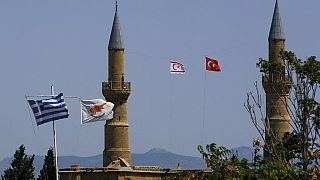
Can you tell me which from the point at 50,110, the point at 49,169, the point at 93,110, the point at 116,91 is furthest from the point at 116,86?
the point at 50,110

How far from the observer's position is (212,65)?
7075 centimetres

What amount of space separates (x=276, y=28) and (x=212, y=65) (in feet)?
59.2

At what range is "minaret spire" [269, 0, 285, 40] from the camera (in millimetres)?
87250

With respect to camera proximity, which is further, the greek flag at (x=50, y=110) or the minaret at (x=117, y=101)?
the minaret at (x=117, y=101)

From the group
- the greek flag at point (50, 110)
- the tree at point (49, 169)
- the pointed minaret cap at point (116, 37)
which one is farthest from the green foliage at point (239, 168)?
the pointed minaret cap at point (116, 37)

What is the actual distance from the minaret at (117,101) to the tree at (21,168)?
8174 millimetres

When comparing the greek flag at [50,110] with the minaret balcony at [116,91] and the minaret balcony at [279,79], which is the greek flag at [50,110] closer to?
the minaret balcony at [279,79]

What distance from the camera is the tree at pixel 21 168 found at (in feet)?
305

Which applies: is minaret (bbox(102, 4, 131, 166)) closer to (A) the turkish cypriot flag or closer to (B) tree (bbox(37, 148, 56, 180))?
(B) tree (bbox(37, 148, 56, 180))

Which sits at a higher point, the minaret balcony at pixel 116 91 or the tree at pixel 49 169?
the minaret balcony at pixel 116 91

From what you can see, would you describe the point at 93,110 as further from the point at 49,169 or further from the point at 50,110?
the point at 49,169

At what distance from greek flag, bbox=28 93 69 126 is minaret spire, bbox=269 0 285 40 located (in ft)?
165

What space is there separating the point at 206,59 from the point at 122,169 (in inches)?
409

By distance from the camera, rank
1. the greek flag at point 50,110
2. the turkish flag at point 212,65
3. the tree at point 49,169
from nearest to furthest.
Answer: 1. the greek flag at point 50,110
2. the turkish flag at point 212,65
3. the tree at point 49,169
